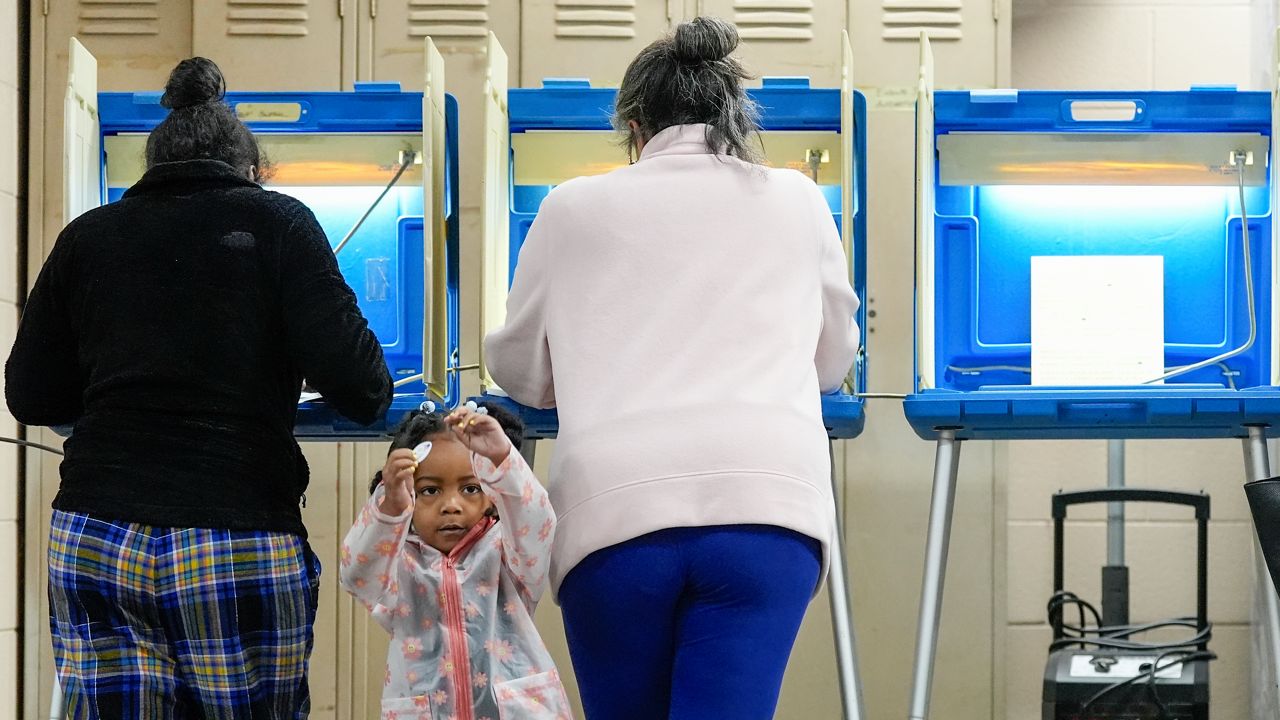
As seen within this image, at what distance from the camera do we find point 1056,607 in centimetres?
314

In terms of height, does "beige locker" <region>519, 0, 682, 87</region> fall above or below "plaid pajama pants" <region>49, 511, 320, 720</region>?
above

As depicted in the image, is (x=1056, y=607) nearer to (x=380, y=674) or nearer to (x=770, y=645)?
(x=380, y=674)

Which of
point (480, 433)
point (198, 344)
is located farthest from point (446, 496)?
point (198, 344)

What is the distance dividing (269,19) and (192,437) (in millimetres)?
1865

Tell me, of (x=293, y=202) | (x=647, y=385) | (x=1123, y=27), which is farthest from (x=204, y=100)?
(x=1123, y=27)

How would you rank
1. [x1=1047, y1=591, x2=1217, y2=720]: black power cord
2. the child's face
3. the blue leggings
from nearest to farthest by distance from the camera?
the blue leggings
the child's face
[x1=1047, y1=591, x2=1217, y2=720]: black power cord

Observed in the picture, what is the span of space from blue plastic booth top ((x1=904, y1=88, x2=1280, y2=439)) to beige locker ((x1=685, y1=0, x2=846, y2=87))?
0.70 m

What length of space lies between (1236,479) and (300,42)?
2.26 metres

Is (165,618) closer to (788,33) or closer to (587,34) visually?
(587,34)

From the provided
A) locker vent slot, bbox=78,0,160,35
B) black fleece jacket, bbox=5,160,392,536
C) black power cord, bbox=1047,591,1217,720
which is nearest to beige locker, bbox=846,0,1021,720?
black power cord, bbox=1047,591,1217,720

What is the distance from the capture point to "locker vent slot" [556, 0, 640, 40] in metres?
3.46

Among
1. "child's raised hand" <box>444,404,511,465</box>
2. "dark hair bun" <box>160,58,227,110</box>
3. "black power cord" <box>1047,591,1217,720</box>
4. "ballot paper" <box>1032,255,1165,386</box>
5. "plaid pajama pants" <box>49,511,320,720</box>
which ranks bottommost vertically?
"black power cord" <box>1047,591,1217,720</box>

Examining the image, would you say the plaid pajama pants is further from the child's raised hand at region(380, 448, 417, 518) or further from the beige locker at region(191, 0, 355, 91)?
the beige locker at region(191, 0, 355, 91)

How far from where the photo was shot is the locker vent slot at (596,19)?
3.46 metres
